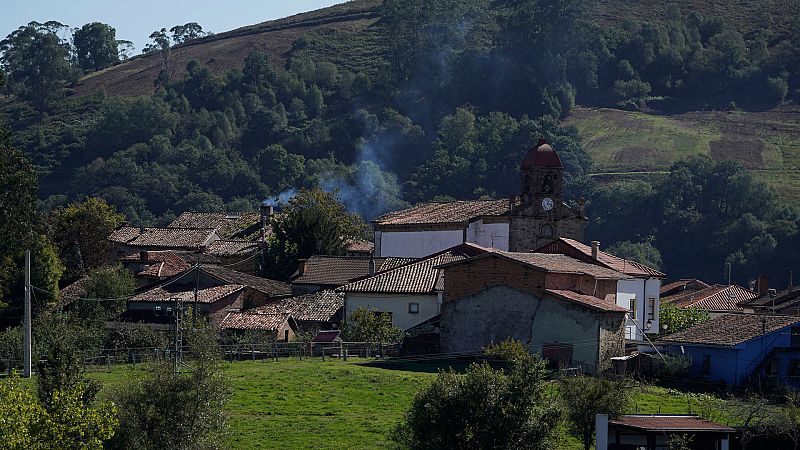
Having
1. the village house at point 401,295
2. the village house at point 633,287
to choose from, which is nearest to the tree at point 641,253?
the village house at point 633,287

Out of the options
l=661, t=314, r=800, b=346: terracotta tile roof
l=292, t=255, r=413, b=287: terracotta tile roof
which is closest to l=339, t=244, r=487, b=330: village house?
l=292, t=255, r=413, b=287: terracotta tile roof

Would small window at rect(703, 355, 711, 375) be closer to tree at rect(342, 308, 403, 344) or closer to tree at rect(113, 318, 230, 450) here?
tree at rect(342, 308, 403, 344)

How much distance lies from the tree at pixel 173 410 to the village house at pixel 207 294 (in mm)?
29043

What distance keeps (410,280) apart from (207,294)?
36.2ft

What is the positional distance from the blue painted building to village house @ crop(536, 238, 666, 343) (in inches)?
386

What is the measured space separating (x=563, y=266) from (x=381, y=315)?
8.37m

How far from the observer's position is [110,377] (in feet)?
173

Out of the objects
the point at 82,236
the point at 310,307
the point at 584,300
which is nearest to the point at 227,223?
the point at 82,236

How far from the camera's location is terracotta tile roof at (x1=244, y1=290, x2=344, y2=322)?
70.9 m

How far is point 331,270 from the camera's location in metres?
80.8

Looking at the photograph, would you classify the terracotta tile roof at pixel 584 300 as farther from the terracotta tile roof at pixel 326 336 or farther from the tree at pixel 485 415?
the tree at pixel 485 415

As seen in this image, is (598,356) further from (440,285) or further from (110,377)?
(110,377)

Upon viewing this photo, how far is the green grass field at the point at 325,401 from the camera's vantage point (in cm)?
4484

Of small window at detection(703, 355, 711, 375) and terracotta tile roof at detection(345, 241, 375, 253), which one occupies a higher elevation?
terracotta tile roof at detection(345, 241, 375, 253)
